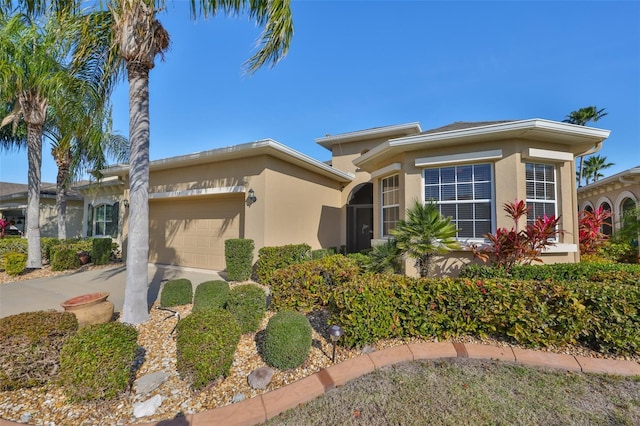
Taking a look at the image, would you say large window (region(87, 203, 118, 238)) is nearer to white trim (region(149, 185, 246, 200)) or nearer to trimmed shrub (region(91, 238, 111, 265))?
trimmed shrub (region(91, 238, 111, 265))

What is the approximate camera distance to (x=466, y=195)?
7555 millimetres

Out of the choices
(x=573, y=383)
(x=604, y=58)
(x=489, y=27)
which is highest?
(x=489, y=27)

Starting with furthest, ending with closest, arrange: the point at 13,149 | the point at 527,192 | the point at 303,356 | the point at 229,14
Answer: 1. the point at 13,149
2. the point at 527,192
3. the point at 229,14
4. the point at 303,356

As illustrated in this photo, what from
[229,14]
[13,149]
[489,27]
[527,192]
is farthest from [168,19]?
[13,149]

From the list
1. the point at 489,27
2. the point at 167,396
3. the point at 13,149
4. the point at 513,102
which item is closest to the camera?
the point at 167,396

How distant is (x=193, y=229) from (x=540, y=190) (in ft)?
39.6

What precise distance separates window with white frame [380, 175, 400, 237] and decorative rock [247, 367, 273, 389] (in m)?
6.66

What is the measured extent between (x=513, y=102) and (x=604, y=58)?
5337 millimetres

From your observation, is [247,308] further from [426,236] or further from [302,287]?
[426,236]

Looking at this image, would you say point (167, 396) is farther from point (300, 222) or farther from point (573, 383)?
point (300, 222)

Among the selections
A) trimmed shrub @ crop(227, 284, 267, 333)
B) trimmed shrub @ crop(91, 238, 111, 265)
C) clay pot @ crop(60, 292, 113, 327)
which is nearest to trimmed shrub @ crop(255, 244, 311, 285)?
trimmed shrub @ crop(227, 284, 267, 333)

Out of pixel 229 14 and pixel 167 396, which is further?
pixel 229 14

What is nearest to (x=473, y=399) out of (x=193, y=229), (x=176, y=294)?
(x=176, y=294)

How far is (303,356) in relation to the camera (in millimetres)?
3490
